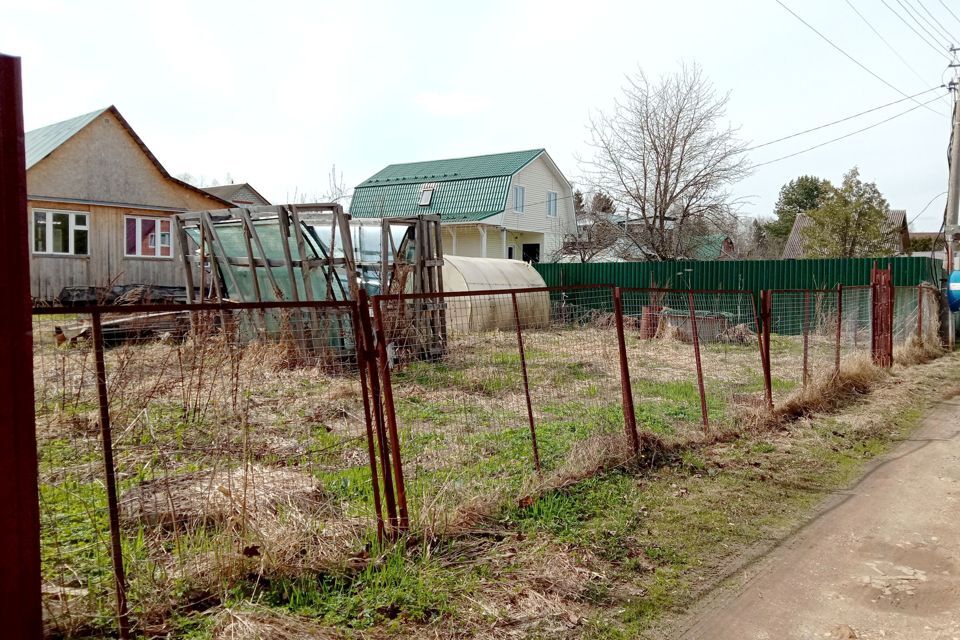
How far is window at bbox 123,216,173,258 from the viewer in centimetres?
2297

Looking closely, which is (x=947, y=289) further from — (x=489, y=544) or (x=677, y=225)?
(x=489, y=544)

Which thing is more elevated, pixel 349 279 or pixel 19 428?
pixel 349 279

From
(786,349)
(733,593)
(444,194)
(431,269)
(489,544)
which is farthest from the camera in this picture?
(444,194)

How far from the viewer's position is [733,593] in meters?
4.04

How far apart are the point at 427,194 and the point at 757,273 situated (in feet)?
59.4

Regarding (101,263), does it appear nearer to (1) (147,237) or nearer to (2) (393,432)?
(1) (147,237)

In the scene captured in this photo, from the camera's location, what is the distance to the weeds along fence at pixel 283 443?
11.5 feet

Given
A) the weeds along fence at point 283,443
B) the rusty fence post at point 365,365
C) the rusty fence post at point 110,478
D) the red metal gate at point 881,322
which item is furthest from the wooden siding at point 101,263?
the rusty fence post at point 110,478

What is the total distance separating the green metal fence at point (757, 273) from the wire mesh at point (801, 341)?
827 millimetres

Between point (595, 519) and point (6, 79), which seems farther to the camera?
point (595, 519)

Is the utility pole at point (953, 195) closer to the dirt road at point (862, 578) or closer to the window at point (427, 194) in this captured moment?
the dirt road at point (862, 578)

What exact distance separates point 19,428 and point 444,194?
107 ft

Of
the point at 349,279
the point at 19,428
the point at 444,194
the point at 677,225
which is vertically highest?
the point at 444,194

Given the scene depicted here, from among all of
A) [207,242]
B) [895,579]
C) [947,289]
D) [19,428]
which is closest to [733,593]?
[895,579]
